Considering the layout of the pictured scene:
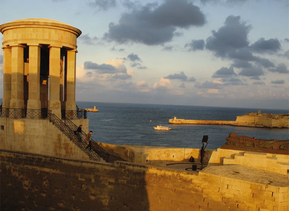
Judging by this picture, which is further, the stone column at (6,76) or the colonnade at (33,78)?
the stone column at (6,76)

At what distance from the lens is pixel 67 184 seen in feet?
44.7

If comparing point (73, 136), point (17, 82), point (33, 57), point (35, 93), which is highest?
point (33, 57)

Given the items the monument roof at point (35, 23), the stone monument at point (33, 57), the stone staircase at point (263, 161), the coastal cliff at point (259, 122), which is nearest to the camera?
the stone staircase at point (263, 161)

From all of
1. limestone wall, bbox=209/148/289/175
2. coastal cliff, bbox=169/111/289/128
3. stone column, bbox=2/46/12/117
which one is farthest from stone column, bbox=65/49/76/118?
coastal cliff, bbox=169/111/289/128

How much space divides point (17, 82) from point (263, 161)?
1515 cm

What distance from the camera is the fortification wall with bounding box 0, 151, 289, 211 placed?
10.1 metres

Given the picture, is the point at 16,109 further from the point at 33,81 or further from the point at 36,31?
the point at 36,31

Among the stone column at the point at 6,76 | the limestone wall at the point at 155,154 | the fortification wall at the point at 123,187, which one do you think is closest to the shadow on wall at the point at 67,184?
the fortification wall at the point at 123,187

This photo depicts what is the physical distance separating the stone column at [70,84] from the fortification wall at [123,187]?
4411 mm

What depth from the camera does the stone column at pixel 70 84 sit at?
58.5 ft

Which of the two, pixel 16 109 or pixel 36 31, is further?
pixel 16 109

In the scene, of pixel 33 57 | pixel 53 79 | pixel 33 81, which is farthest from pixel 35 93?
pixel 33 57

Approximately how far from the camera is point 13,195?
1525 cm

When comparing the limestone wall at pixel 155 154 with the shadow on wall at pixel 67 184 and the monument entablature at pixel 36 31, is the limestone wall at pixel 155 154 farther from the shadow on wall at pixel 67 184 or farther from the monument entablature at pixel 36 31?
the monument entablature at pixel 36 31
